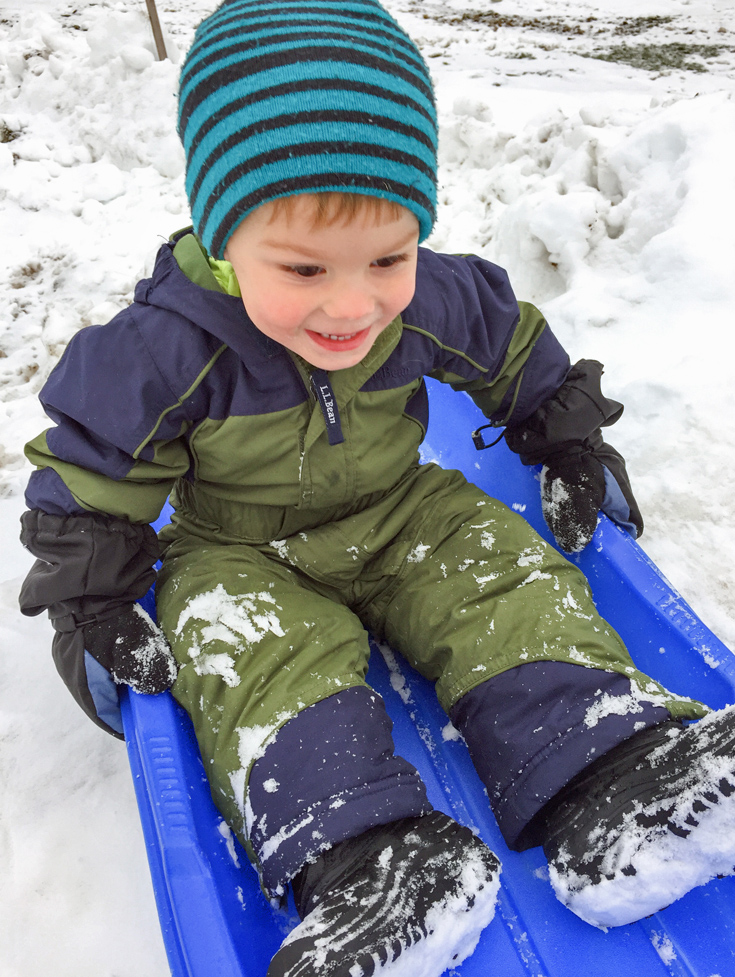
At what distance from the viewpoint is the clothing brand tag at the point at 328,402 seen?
950 millimetres

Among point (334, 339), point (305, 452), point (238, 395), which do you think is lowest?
point (305, 452)

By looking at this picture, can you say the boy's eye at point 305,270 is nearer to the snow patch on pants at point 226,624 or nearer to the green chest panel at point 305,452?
the green chest panel at point 305,452

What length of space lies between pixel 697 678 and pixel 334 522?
0.60m

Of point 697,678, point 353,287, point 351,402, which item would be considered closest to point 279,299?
point 353,287

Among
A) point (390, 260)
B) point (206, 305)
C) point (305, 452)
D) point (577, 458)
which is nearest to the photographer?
point (390, 260)

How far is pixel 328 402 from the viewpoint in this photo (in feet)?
3.17

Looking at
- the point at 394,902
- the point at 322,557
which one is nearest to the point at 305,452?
the point at 322,557

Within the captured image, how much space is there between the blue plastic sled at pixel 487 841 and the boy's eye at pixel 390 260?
2.07 feet

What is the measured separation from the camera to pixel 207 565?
3.48 feet

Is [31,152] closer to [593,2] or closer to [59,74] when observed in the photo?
[59,74]

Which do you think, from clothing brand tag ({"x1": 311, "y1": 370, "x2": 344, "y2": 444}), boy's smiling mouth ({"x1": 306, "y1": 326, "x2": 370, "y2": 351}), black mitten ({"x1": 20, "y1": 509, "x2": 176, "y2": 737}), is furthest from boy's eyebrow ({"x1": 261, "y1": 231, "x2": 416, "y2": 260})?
black mitten ({"x1": 20, "y1": 509, "x2": 176, "y2": 737})

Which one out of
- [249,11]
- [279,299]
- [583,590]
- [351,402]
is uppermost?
[249,11]

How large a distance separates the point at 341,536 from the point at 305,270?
1.60 feet

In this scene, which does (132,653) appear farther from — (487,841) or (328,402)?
(487,841)
